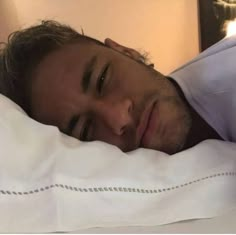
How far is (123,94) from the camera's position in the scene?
2.82 ft

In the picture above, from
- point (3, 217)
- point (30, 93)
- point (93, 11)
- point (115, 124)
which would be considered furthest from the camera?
point (93, 11)

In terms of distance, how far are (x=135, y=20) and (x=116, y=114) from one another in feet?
4.06

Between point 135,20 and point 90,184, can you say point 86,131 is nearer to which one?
point 90,184

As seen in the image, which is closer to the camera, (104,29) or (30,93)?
(30,93)

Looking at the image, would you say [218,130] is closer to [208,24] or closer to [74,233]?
[74,233]

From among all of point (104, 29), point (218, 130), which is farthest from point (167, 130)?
point (104, 29)

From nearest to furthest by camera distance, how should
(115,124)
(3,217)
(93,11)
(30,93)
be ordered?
1. (3,217)
2. (115,124)
3. (30,93)
4. (93,11)

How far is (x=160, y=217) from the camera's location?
0.60m

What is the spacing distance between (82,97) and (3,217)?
318 millimetres

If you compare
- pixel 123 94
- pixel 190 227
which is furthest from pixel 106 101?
pixel 190 227

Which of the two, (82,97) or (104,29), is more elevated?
(82,97)

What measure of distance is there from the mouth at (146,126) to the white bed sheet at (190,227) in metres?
0.23

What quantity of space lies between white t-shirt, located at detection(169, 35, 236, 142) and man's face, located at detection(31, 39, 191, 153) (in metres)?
0.03

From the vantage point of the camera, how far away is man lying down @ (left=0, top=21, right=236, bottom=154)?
32.6 inches
